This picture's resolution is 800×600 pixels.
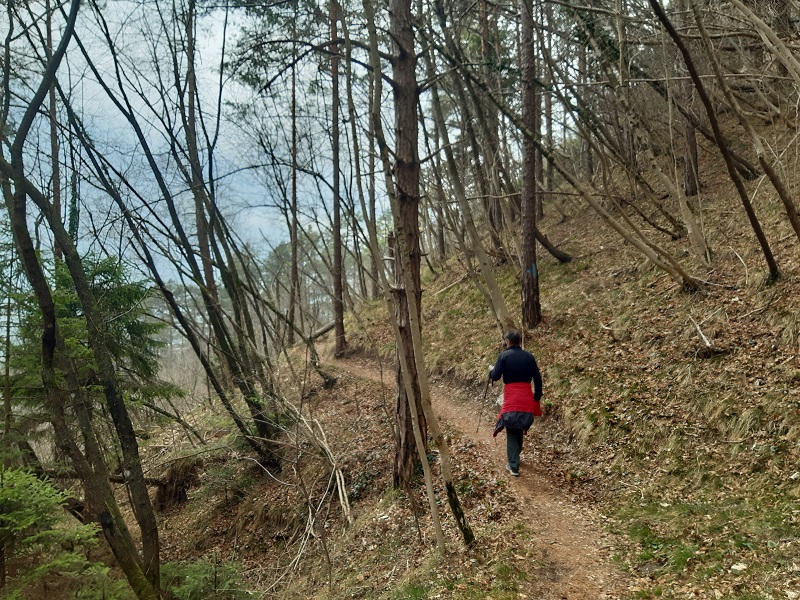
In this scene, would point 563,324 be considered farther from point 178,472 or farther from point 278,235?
point 278,235

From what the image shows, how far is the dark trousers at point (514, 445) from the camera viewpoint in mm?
6668

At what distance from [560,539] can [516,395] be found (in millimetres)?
1849

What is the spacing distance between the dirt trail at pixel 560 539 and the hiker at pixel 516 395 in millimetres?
452

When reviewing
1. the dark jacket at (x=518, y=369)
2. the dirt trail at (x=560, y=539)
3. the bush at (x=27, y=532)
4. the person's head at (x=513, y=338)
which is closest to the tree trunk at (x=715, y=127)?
the person's head at (x=513, y=338)

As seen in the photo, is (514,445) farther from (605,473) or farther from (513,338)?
(513,338)

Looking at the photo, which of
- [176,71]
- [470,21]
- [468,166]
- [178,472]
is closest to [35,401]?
[178,472]

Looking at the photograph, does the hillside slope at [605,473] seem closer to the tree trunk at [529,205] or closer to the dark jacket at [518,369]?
the tree trunk at [529,205]

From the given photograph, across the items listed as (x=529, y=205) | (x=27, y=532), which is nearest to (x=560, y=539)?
(x=27, y=532)

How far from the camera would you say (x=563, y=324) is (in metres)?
10.7

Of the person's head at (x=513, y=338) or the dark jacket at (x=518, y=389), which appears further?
the person's head at (x=513, y=338)

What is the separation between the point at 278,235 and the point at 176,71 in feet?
46.2

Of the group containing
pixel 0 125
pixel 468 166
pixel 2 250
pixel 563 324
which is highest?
pixel 468 166

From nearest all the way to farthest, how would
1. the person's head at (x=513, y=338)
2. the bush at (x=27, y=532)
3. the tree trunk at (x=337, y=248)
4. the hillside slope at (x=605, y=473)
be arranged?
the hillside slope at (x=605, y=473) → the bush at (x=27, y=532) → the person's head at (x=513, y=338) → the tree trunk at (x=337, y=248)

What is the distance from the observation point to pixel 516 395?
6.60 meters
